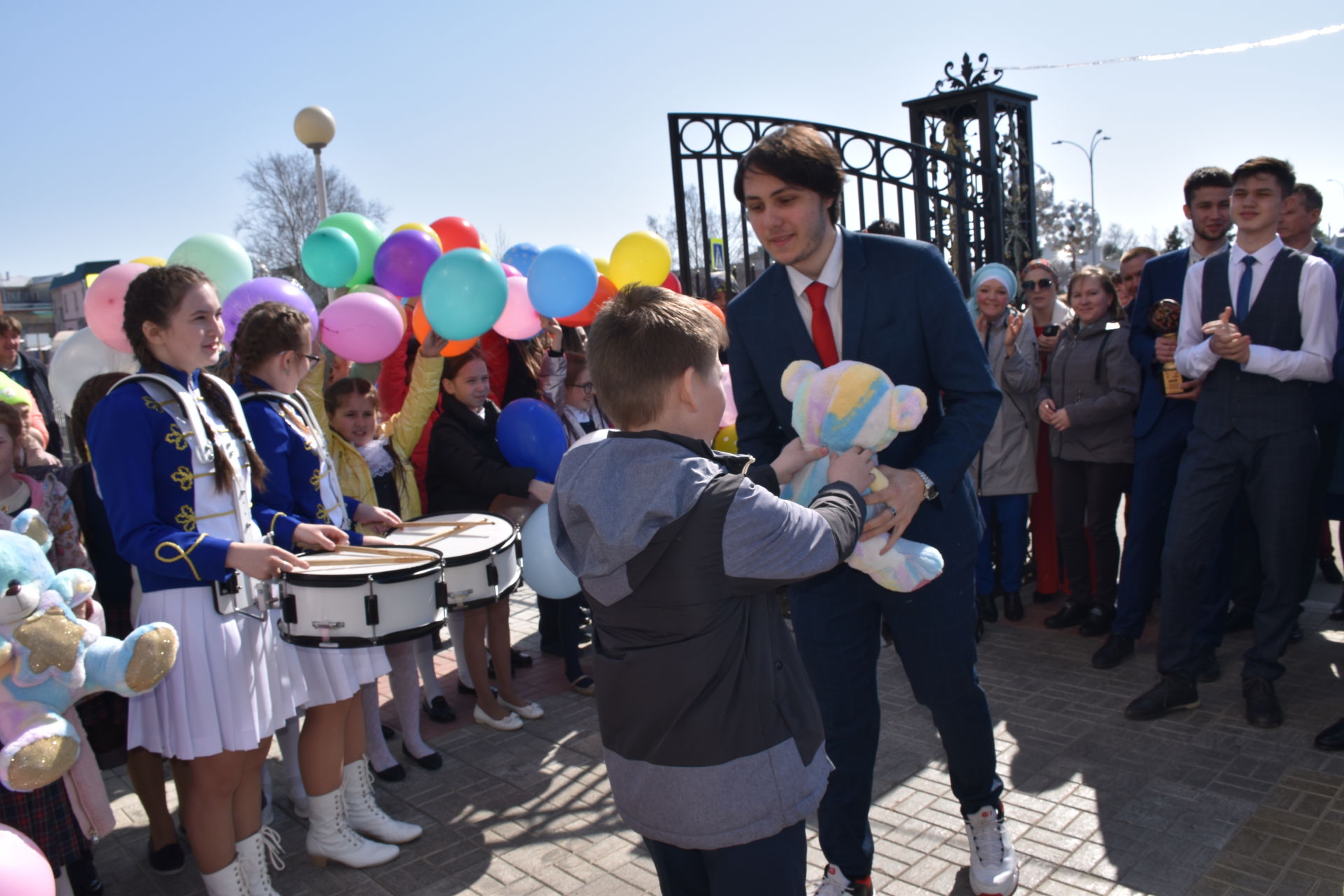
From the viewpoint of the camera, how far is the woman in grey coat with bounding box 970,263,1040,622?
5.40 meters

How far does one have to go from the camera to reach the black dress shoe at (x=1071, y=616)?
17.8 ft

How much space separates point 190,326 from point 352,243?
2.43m

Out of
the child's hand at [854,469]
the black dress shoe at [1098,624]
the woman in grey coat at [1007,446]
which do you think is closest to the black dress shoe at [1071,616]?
the black dress shoe at [1098,624]

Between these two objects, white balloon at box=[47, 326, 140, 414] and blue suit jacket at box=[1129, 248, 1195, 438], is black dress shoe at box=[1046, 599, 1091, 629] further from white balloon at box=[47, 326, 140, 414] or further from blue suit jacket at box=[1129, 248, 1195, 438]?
white balloon at box=[47, 326, 140, 414]

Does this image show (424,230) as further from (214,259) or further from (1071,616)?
(1071,616)

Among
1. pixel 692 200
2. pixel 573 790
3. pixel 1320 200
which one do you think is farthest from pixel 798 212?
pixel 692 200

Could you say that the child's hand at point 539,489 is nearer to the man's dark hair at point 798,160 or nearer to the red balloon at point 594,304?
the red balloon at point 594,304

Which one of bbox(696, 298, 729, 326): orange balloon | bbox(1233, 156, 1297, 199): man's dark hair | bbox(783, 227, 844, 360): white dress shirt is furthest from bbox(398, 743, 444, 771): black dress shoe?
bbox(1233, 156, 1297, 199): man's dark hair

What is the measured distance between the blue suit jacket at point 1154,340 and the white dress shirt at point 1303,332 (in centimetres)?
51

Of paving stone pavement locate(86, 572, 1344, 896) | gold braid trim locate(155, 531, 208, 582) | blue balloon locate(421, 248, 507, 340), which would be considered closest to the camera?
gold braid trim locate(155, 531, 208, 582)

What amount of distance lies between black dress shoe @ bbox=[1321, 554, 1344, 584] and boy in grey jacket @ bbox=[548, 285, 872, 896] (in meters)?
5.62

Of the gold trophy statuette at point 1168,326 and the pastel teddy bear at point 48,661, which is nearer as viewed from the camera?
the pastel teddy bear at point 48,661

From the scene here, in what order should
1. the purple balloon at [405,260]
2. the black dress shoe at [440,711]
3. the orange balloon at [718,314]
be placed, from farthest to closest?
the purple balloon at [405,260] → the black dress shoe at [440,711] → the orange balloon at [718,314]

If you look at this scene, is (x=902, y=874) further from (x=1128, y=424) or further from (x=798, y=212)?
(x=1128, y=424)
